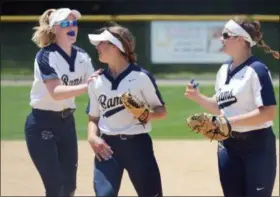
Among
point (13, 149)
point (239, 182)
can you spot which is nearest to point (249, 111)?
point (239, 182)

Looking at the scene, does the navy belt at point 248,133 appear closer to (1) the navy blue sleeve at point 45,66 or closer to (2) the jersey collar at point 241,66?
(2) the jersey collar at point 241,66

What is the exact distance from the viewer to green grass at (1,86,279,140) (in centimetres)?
1286

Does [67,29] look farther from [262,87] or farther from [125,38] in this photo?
[262,87]

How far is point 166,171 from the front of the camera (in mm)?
9414

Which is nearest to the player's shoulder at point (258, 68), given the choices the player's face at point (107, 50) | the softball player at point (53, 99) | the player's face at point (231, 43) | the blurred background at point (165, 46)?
the player's face at point (231, 43)

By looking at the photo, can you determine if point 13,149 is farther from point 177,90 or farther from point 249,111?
point 177,90

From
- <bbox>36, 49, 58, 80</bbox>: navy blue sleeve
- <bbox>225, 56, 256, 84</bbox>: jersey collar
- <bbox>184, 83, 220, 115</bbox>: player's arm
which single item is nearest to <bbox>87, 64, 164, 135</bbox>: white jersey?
<bbox>184, 83, 220, 115</bbox>: player's arm

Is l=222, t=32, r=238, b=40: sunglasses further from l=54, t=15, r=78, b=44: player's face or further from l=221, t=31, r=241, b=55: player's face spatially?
l=54, t=15, r=78, b=44: player's face

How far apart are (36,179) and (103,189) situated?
383 cm

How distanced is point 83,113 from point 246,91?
10073 millimetres

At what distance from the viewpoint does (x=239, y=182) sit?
5426mm

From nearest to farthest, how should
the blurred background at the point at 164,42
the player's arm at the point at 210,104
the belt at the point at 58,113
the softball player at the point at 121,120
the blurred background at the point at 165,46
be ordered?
the softball player at the point at 121,120
the player's arm at the point at 210,104
the belt at the point at 58,113
the blurred background at the point at 165,46
the blurred background at the point at 164,42

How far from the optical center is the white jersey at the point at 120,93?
18.0 ft

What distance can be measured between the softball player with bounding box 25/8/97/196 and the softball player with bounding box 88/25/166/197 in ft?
2.53
